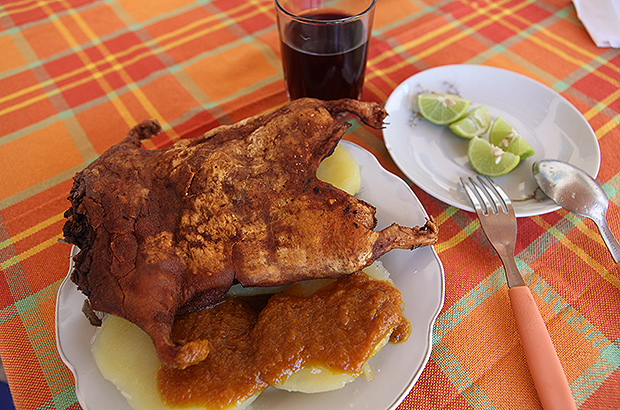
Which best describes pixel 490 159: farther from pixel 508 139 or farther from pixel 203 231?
pixel 203 231

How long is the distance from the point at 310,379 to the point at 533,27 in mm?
3199

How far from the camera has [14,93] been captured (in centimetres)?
270

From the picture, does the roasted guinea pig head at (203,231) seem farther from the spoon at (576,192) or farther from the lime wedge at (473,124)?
A: the lime wedge at (473,124)

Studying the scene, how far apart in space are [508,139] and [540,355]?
122 centimetres

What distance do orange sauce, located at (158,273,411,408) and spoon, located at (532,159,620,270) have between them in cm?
111

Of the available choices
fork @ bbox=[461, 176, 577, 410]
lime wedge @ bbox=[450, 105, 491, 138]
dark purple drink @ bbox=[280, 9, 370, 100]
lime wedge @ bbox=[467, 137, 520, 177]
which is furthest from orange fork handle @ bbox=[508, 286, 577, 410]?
dark purple drink @ bbox=[280, 9, 370, 100]

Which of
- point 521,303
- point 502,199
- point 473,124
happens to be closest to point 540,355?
point 521,303

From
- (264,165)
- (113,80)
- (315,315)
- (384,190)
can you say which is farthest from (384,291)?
(113,80)

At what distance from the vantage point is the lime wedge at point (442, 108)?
2344 millimetres

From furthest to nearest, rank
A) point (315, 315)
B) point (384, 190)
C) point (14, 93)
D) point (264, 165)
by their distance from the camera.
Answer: point (14, 93) → point (384, 190) → point (264, 165) → point (315, 315)

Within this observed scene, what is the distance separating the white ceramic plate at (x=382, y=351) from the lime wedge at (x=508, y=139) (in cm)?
81

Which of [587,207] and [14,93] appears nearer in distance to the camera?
[587,207]

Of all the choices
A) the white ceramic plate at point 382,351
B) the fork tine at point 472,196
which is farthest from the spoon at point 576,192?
the white ceramic plate at point 382,351

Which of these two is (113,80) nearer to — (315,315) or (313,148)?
(313,148)
